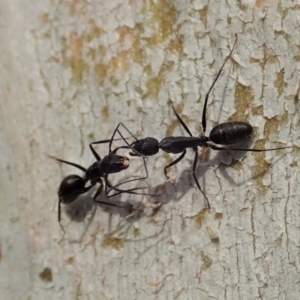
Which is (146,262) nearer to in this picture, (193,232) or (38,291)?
(193,232)

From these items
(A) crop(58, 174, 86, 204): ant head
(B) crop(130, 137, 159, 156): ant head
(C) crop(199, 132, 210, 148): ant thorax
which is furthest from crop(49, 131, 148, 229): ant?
(C) crop(199, 132, 210, 148): ant thorax

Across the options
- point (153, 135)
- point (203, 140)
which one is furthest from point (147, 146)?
point (203, 140)

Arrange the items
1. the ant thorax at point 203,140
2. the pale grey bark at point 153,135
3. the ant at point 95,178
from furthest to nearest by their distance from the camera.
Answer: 1. the ant at point 95,178
2. the ant thorax at point 203,140
3. the pale grey bark at point 153,135

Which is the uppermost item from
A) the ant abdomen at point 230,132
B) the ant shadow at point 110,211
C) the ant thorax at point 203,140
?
the ant thorax at point 203,140

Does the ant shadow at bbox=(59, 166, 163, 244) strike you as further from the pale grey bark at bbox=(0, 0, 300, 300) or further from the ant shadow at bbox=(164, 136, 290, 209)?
the ant shadow at bbox=(164, 136, 290, 209)

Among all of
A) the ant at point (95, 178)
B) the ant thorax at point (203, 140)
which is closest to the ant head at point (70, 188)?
the ant at point (95, 178)

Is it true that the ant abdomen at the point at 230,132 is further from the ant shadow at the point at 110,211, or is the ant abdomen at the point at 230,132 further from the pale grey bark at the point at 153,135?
the ant shadow at the point at 110,211

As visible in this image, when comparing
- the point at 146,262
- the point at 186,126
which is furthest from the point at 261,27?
the point at 146,262
